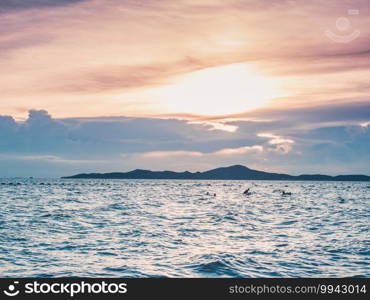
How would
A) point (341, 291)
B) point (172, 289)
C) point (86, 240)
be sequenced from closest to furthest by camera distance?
point (172, 289) < point (341, 291) < point (86, 240)

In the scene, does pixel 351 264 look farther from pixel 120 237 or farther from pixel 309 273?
pixel 120 237

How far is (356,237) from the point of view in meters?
29.9

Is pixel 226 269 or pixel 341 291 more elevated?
pixel 341 291

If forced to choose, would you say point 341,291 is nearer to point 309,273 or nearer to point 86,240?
point 309,273

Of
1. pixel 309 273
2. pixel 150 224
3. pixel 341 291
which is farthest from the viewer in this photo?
pixel 150 224

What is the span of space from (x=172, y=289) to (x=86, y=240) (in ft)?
63.6

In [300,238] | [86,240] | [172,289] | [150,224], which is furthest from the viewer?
[150,224]

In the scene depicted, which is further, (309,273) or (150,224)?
(150,224)

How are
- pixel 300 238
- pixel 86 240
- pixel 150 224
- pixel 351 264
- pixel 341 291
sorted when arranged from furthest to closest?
pixel 150 224, pixel 300 238, pixel 86 240, pixel 351 264, pixel 341 291

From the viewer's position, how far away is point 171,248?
80.1ft

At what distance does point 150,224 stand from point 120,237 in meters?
8.55

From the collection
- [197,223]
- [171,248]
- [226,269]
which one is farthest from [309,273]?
[197,223]

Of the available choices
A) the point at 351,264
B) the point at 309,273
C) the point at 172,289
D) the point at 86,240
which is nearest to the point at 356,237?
the point at 351,264

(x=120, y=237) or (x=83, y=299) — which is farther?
(x=120, y=237)
